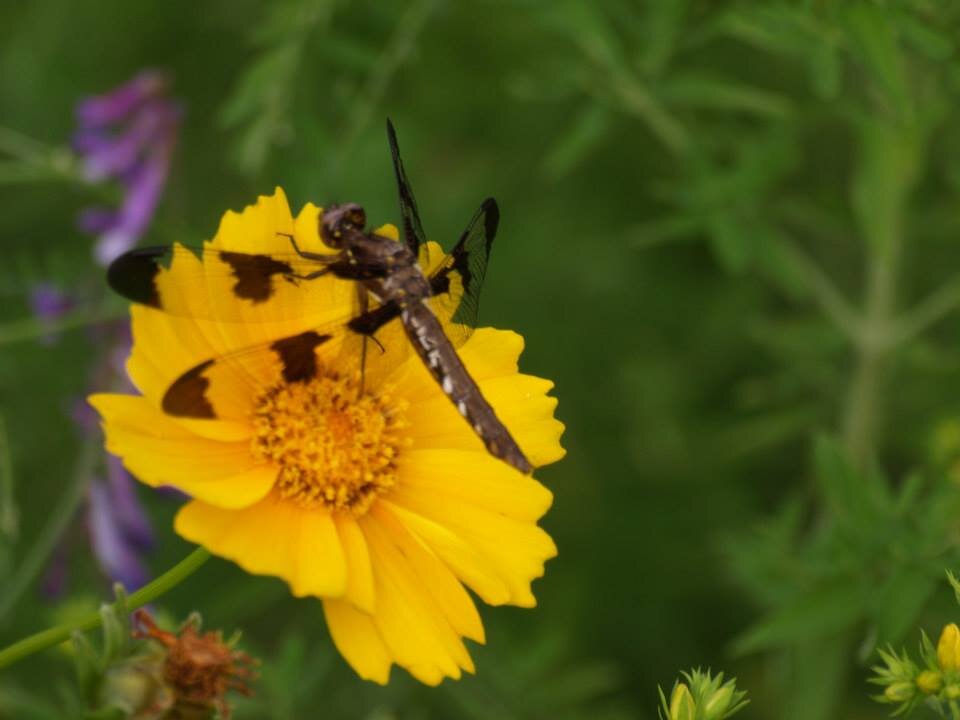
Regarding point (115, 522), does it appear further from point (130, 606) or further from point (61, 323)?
point (130, 606)

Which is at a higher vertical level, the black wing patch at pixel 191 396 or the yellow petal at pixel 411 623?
the black wing patch at pixel 191 396

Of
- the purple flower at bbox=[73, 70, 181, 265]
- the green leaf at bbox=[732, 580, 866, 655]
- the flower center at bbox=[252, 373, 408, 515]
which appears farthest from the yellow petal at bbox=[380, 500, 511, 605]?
the purple flower at bbox=[73, 70, 181, 265]

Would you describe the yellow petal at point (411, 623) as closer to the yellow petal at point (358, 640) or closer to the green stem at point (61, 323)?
the yellow petal at point (358, 640)

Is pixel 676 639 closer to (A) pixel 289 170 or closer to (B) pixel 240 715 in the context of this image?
(B) pixel 240 715

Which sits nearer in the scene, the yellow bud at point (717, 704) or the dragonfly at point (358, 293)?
the yellow bud at point (717, 704)

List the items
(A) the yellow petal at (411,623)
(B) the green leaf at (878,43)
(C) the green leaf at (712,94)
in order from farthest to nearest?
1. (C) the green leaf at (712,94)
2. (B) the green leaf at (878,43)
3. (A) the yellow petal at (411,623)

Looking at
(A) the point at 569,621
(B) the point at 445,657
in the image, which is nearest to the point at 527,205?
(A) the point at 569,621

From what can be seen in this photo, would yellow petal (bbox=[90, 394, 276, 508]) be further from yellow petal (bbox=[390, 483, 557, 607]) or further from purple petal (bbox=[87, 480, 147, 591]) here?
purple petal (bbox=[87, 480, 147, 591])

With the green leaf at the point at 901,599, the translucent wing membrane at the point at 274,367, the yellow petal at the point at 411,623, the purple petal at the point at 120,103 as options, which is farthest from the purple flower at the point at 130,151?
the green leaf at the point at 901,599
